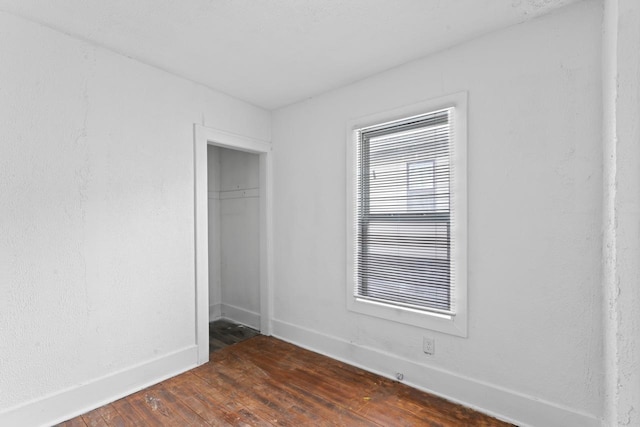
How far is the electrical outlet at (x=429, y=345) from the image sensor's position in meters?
2.40

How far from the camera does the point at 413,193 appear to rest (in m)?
2.54
